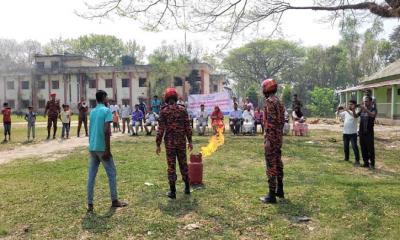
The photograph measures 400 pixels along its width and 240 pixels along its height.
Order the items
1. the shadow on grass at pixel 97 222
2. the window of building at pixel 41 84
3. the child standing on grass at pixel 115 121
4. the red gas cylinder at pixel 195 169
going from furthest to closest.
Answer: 1. the window of building at pixel 41 84
2. the child standing on grass at pixel 115 121
3. the red gas cylinder at pixel 195 169
4. the shadow on grass at pixel 97 222

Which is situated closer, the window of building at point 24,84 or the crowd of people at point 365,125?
the crowd of people at point 365,125

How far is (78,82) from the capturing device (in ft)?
180

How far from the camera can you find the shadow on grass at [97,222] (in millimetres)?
5064

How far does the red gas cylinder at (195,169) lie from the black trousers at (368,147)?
14.5 feet

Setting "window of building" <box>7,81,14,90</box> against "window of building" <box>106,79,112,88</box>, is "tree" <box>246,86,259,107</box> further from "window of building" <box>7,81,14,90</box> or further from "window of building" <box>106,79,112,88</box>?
"window of building" <box>7,81,14,90</box>

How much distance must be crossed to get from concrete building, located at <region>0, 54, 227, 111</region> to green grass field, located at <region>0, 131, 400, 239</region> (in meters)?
42.6

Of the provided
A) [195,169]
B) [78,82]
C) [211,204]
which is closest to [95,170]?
[211,204]

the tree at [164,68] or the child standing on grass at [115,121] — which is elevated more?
the tree at [164,68]

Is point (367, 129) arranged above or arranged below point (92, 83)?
below

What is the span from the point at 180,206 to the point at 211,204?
48 cm

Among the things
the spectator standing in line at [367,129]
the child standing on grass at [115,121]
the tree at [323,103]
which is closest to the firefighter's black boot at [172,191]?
the spectator standing in line at [367,129]

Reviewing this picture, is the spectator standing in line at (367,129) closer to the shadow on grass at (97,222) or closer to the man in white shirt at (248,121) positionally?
the shadow on grass at (97,222)

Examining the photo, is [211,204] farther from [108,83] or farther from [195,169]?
[108,83]

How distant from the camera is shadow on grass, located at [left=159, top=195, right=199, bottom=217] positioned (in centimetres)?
564
